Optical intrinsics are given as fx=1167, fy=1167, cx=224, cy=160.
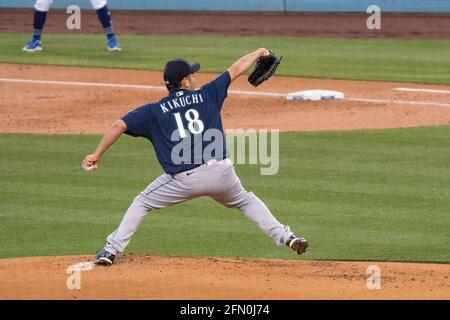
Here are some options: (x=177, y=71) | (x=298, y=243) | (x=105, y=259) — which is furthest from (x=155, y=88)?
(x=298, y=243)

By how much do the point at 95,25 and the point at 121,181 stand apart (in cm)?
1575

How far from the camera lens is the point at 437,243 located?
9.42 m

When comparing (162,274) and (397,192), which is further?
(397,192)

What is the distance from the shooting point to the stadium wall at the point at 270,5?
26953 millimetres

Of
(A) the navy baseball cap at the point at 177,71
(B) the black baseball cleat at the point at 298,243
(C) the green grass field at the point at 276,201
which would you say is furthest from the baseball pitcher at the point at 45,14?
(B) the black baseball cleat at the point at 298,243

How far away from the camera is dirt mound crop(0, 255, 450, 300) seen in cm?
773

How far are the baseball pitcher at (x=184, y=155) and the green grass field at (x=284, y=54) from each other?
33.7 feet

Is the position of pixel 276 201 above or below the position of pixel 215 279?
below

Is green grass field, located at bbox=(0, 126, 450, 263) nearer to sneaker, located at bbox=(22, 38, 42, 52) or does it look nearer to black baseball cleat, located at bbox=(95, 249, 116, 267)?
black baseball cleat, located at bbox=(95, 249, 116, 267)

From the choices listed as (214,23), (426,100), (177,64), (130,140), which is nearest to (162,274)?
(177,64)

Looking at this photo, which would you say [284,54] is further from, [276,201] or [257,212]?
[257,212]

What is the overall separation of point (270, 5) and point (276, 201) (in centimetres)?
1782

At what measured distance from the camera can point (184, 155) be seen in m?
8.31

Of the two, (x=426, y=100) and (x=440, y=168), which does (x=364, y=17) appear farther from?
(x=440, y=168)
